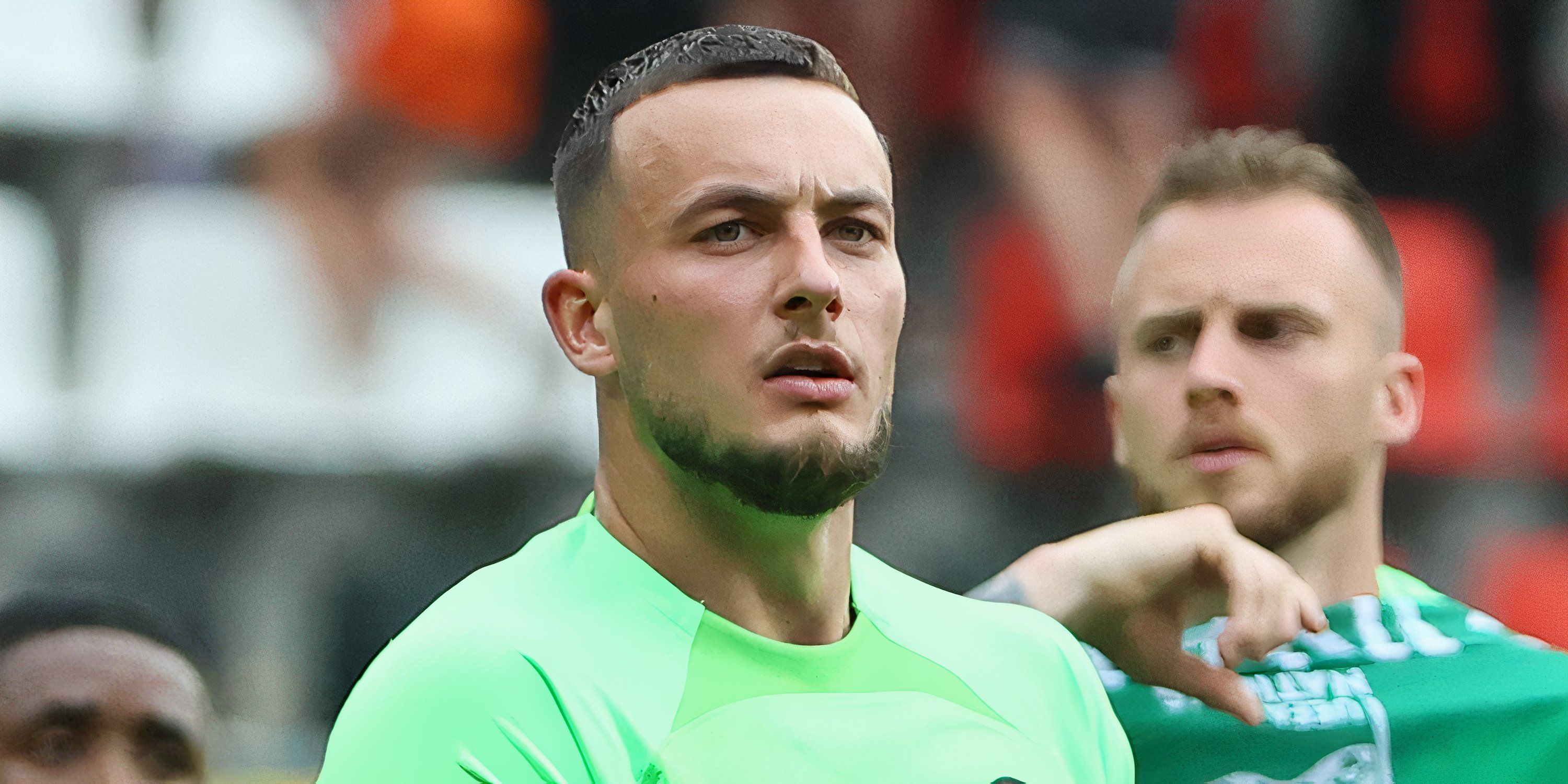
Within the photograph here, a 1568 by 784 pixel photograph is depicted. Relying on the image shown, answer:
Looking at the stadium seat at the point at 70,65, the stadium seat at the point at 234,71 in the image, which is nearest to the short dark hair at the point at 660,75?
the stadium seat at the point at 234,71

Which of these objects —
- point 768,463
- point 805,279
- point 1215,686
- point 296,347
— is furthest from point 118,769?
point 296,347

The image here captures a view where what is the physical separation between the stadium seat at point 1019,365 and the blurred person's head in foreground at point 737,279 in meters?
3.54

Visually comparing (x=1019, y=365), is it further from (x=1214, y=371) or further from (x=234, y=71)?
(x=1214, y=371)

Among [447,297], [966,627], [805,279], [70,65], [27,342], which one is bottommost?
[966,627]

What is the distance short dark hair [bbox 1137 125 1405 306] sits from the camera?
8.99 ft

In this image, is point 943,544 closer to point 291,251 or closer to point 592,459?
point 592,459

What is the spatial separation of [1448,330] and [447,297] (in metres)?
3.39

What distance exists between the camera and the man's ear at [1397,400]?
271cm

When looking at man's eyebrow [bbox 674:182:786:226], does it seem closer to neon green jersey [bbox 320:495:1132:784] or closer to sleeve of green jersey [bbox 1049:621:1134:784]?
neon green jersey [bbox 320:495:1132:784]

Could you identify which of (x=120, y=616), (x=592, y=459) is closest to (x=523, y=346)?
(x=592, y=459)

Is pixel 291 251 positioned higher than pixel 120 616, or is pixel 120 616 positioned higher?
pixel 291 251

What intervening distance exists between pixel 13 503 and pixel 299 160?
1399 mm

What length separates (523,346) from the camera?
561 centimetres

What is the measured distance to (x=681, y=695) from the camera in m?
1.94
